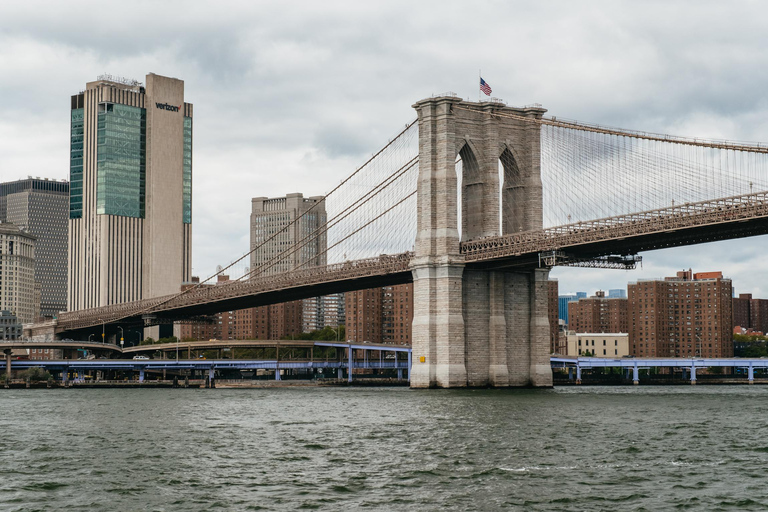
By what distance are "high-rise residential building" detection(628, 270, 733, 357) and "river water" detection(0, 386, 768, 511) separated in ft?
366

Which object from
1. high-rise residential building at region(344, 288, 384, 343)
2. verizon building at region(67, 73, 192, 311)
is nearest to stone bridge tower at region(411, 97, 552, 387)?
high-rise residential building at region(344, 288, 384, 343)

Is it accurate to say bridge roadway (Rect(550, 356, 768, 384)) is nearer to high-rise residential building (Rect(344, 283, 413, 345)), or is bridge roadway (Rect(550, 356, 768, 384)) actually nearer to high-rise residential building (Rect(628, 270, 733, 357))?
high-rise residential building (Rect(628, 270, 733, 357))

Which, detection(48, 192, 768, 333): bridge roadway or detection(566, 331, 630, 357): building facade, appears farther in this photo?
detection(566, 331, 630, 357): building facade

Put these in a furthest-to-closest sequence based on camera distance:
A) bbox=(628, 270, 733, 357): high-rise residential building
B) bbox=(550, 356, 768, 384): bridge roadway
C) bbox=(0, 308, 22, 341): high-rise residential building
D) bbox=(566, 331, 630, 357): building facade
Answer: bbox=(566, 331, 630, 357): building facade, bbox=(0, 308, 22, 341): high-rise residential building, bbox=(628, 270, 733, 357): high-rise residential building, bbox=(550, 356, 768, 384): bridge roadway

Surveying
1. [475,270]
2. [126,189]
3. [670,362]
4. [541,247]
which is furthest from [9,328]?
[541,247]

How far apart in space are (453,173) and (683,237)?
61.6ft

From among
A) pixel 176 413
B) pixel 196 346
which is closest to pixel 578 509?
pixel 176 413

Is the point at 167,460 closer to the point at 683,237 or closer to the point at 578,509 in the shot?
the point at 578,509

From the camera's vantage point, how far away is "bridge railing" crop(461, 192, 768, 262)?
59.0 m

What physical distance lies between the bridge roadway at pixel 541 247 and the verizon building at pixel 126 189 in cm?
7677

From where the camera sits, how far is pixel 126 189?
614ft

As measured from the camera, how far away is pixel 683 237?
64938 mm

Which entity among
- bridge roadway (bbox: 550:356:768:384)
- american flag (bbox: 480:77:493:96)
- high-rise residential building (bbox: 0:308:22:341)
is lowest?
bridge roadway (bbox: 550:356:768:384)

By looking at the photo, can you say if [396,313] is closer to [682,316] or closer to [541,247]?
[682,316]
